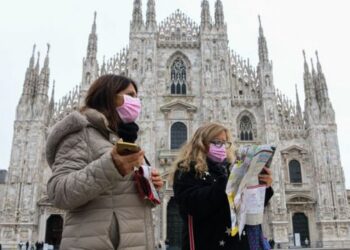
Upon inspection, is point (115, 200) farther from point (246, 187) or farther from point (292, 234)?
point (292, 234)

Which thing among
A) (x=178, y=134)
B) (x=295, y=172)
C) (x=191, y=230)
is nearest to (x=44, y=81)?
(x=178, y=134)

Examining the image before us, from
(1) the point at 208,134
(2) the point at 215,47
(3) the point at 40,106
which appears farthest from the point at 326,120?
(1) the point at 208,134

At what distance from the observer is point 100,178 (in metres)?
2.09

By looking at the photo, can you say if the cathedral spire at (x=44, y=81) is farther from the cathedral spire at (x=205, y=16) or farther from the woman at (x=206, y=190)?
the woman at (x=206, y=190)

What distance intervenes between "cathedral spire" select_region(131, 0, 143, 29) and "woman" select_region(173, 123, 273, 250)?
84.9ft

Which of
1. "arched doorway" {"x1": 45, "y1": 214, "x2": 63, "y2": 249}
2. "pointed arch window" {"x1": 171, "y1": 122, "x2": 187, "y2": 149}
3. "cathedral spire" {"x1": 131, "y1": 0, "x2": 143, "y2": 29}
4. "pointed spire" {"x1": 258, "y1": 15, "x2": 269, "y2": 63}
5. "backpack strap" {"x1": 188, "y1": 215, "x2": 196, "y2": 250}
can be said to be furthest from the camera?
"cathedral spire" {"x1": 131, "y1": 0, "x2": 143, "y2": 29}

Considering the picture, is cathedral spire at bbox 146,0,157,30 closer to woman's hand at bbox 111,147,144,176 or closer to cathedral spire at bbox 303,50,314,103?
cathedral spire at bbox 303,50,314,103

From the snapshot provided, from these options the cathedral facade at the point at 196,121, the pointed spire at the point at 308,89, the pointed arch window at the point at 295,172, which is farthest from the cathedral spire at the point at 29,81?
the pointed spire at the point at 308,89

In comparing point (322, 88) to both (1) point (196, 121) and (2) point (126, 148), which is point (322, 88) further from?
(2) point (126, 148)

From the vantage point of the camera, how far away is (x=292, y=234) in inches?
928

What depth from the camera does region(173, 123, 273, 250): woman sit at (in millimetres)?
3105

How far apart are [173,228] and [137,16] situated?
1717 centimetres

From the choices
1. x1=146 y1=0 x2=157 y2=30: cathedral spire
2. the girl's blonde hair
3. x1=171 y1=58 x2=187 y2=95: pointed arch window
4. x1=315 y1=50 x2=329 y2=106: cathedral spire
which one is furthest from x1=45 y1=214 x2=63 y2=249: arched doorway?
the girl's blonde hair

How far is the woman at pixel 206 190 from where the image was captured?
3.11 metres
